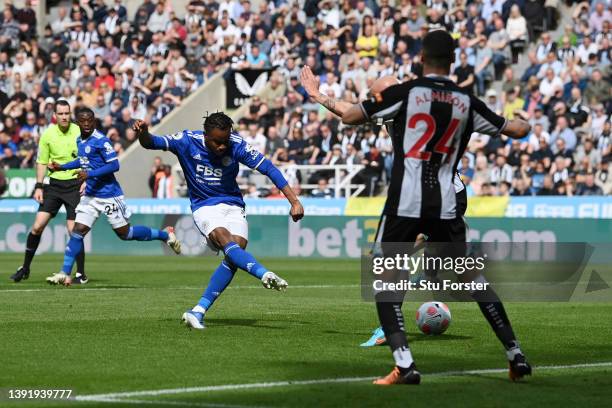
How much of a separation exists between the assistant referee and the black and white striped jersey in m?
11.4

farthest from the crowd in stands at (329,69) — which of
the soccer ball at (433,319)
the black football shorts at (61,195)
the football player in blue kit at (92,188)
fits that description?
the soccer ball at (433,319)

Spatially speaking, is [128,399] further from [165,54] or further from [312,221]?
[165,54]

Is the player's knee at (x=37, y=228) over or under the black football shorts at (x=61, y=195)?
under

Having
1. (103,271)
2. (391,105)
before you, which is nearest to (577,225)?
(103,271)

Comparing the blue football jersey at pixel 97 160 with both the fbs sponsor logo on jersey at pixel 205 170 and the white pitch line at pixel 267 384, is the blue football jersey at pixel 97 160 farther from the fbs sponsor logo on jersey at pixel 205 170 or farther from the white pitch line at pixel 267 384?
the white pitch line at pixel 267 384

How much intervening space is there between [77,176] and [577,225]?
39.1 feet

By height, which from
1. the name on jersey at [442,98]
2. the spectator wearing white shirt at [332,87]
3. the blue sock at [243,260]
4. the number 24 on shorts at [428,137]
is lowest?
the blue sock at [243,260]

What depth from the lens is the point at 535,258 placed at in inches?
1067

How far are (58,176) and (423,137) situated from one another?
469 inches

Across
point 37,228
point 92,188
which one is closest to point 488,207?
point 37,228

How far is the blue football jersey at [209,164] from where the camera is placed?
13273 millimetres

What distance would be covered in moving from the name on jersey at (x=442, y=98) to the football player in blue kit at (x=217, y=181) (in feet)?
12.6

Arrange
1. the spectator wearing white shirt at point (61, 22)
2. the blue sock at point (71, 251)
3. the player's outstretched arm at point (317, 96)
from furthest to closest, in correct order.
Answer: the spectator wearing white shirt at point (61, 22) < the blue sock at point (71, 251) < the player's outstretched arm at point (317, 96)

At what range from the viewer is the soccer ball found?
40.4ft
